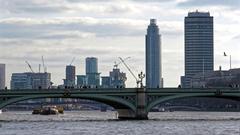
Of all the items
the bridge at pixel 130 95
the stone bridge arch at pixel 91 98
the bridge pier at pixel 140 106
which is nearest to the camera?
the stone bridge arch at pixel 91 98

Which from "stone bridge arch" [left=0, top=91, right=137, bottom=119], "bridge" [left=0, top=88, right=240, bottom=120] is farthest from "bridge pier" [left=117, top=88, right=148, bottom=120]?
"stone bridge arch" [left=0, top=91, right=137, bottom=119]

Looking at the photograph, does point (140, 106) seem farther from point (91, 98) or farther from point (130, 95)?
point (91, 98)

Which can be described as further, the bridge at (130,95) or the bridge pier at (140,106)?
the bridge pier at (140,106)

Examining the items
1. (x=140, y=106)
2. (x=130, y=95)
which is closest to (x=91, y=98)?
(x=130, y=95)

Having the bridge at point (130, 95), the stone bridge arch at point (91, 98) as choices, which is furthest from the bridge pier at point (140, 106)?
the stone bridge arch at point (91, 98)

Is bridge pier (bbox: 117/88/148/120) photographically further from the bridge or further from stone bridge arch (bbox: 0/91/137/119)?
stone bridge arch (bbox: 0/91/137/119)

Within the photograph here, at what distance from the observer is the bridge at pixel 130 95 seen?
185 metres

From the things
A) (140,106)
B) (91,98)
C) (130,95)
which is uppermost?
(130,95)

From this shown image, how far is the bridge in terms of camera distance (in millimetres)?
185125

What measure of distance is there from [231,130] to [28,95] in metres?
52.3

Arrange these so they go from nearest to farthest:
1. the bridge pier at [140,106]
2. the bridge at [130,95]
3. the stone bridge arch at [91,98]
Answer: the stone bridge arch at [91,98] → the bridge at [130,95] → the bridge pier at [140,106]

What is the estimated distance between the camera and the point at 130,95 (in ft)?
635

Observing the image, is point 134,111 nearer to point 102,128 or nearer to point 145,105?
point 145,105

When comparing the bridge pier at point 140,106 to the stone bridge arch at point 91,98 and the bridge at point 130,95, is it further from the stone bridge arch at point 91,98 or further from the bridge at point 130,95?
the stone bridge arch at point 91,98
